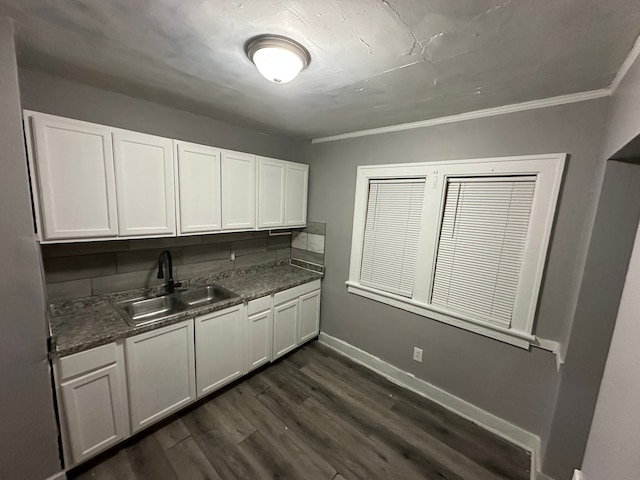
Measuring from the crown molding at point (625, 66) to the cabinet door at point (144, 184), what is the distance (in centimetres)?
253

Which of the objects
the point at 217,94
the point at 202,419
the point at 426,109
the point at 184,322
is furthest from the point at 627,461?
the point at 217,94

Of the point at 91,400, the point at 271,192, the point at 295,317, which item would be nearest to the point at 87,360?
the point at 91,400

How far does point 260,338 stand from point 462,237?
198cm

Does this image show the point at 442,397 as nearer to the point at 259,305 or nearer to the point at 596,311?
A: the point at 596,311

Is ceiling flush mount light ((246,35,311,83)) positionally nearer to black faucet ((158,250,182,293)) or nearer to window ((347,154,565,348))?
window ((347,154,565,348))

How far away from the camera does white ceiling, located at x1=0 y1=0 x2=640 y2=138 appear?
3.00 feet

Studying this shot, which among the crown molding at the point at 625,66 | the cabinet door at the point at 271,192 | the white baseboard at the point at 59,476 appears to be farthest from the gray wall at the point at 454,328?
the white baseboard at the point at 59,476

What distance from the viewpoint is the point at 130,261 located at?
201cm

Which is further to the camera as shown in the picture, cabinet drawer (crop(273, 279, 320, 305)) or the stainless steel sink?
cabinet drawer (crop(273, 279, 320, 305))

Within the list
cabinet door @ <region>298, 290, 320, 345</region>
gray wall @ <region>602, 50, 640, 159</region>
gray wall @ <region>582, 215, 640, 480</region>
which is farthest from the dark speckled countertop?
gray wall @ <region>602, 50, 640, 159</region>

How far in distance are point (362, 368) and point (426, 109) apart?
2450mm

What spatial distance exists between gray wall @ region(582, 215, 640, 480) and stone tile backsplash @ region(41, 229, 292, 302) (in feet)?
8.80

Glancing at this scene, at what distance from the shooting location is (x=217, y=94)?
5.72 ft

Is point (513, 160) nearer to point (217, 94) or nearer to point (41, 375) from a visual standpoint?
point (217, 94)
